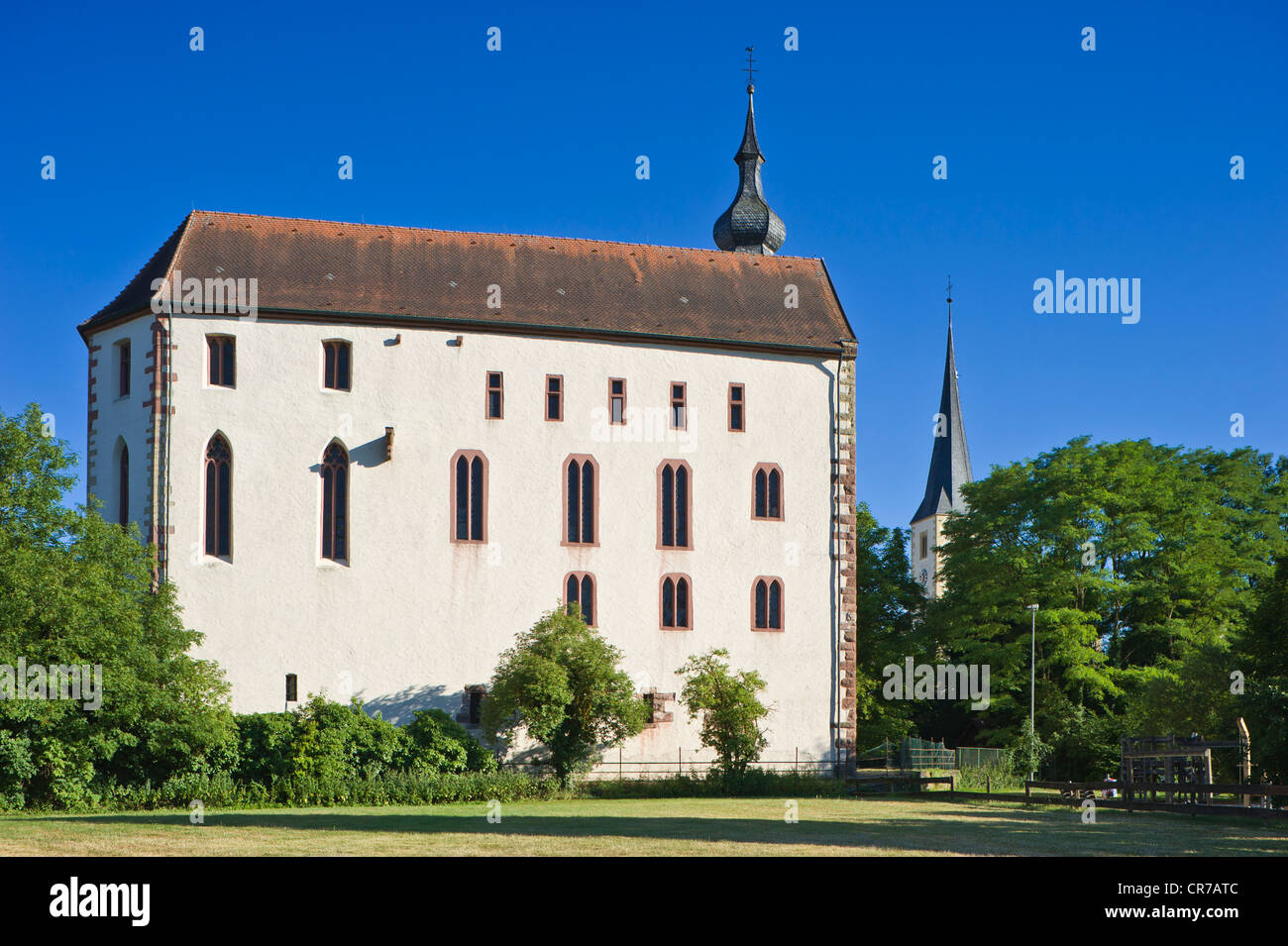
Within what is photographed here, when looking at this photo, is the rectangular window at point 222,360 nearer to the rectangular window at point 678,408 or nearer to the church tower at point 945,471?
the rectangular window at point 678,408

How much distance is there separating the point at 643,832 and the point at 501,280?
903 inches

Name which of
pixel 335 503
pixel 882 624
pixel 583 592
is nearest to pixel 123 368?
pixel 335 503

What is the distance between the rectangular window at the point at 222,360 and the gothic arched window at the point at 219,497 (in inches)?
59.3

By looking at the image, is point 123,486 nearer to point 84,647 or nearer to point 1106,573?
point 84,647

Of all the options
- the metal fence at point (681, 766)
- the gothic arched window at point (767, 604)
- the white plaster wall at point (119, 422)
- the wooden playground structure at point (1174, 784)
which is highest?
the white plaster wall at point (119, 422)

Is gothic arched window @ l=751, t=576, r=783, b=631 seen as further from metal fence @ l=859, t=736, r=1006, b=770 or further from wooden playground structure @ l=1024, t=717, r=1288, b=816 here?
wooden playground structure @ l=1024, t=717, r=1288, b=816

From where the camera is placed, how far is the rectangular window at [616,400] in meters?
41.6

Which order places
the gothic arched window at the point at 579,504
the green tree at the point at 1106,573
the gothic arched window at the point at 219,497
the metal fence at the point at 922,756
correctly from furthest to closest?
the green tree at the point at 1106,573
the metal fence at the point at 922,756
the gothic arched window at the point at 579,504
the gothic arched window at the point at 219,497

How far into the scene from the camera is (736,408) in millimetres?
42531

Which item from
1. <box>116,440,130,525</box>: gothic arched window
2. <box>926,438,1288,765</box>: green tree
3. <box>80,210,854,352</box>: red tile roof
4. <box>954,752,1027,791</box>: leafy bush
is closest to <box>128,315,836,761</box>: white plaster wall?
<box>80,210,854,352</box>: red tile roof

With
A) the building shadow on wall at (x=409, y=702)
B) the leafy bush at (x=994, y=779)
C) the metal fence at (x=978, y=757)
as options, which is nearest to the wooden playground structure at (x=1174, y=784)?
the leafy bush at (x=994, y=779)

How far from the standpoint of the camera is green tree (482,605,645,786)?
3647 centimetres
